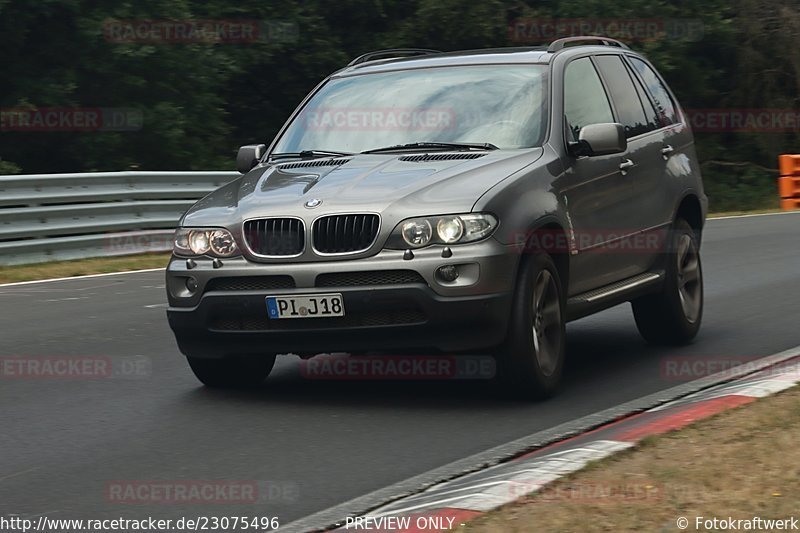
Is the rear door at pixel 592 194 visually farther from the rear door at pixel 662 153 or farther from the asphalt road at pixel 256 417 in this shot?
the asphalt road at pixel 256 417

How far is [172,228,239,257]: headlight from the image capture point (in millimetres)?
7574

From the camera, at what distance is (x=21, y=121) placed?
2364 cm

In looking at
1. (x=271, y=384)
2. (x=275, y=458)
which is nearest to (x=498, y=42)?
(x=271, y=384)

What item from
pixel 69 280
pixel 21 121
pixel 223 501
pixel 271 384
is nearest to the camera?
pixel 223 501

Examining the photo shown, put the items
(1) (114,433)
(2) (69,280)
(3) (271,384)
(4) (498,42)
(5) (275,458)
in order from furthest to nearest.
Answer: (4) (498,42), (2) (69,280), (3) (271,384), (1) (114,433), (5) (275,458)

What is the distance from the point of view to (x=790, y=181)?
91.5 ft

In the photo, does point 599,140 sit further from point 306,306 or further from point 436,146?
point 306,306

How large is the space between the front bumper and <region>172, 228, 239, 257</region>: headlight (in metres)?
0.09

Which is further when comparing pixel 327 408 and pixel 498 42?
pixel 498 42

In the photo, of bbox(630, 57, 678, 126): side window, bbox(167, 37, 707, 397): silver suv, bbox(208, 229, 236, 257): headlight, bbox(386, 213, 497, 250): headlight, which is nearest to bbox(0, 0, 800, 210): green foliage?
bbox(630, 57, 678, 126): side window

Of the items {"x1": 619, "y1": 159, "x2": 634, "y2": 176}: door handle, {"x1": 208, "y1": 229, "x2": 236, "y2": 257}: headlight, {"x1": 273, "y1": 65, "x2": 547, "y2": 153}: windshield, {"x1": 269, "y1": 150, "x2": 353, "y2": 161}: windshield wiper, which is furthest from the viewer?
{"x1": 619, "y1": 159, "x2": 634, "y2": 176}: door handle

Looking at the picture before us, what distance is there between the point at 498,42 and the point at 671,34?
520 cm

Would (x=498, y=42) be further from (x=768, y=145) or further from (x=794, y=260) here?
(x=794, y=260)

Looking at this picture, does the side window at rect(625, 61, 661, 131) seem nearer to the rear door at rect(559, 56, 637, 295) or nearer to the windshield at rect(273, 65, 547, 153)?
the rear door at rect(559, 56, 637, 295)
